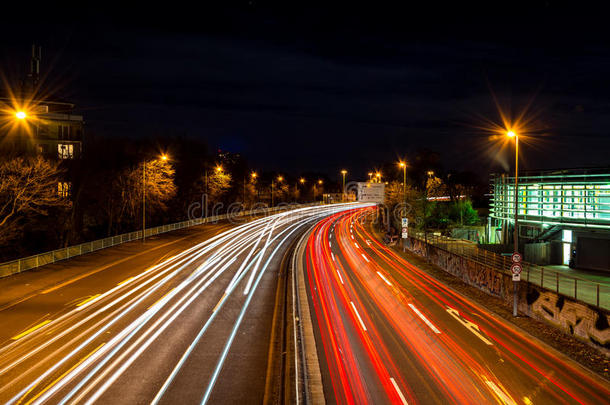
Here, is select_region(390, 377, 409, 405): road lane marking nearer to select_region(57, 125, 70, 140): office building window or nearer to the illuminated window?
the illuminated window

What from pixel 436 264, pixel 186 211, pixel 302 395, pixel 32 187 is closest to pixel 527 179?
pixel 436 264

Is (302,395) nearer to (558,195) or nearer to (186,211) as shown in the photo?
(558,195)

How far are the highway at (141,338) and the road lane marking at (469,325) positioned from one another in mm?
7541

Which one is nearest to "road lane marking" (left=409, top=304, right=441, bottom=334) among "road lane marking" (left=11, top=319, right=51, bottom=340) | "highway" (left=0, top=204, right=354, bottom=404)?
"highway" (left=0, top=204, right=354, bottom=404)

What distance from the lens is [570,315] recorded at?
586 inches

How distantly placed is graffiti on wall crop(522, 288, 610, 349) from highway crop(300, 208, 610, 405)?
4.43ft

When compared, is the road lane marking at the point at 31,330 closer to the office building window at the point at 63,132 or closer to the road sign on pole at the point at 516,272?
the road sign on pole at the point at 516,272

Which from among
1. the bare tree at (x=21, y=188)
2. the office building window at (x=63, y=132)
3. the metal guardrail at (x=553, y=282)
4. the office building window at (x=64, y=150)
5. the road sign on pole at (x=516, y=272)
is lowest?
the metal guardrail at (x=553, y=282)

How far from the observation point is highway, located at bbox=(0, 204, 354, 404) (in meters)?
10.9

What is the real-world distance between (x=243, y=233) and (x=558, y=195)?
33393mm

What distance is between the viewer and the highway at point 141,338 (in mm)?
10875

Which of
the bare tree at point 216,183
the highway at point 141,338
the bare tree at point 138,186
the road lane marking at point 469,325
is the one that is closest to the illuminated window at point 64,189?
the bare tree at point 138,186

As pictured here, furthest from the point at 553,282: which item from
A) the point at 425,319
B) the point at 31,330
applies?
the point at 31,330

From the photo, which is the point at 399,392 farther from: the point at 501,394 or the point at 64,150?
the point at 64,150
